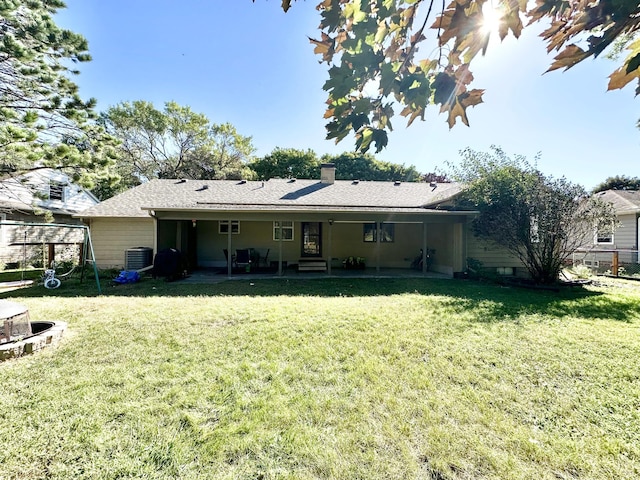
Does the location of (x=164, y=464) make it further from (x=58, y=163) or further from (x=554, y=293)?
(x=554, y=293)

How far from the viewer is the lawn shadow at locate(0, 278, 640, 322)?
6.21 m

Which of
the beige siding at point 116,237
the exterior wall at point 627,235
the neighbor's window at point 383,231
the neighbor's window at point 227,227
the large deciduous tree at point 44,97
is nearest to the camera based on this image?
the large deciduous tree at point 44,97

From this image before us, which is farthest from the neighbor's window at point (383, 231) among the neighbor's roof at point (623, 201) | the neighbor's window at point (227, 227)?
the neighbor's roof at point (623, 201)

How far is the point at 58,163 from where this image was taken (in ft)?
22.6

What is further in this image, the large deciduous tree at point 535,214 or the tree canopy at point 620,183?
A: the tree canopy at point 620,183

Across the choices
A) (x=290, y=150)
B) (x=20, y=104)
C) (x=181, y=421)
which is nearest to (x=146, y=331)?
(x=181, y=421)

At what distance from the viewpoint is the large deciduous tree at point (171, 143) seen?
2527 centimetres

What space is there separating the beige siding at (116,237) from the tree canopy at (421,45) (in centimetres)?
1160

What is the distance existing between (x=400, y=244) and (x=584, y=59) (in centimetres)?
1151

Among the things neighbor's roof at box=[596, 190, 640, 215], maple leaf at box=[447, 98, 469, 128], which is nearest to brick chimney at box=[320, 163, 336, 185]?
neighbor's roof at box=[596, 190, 640, 215]

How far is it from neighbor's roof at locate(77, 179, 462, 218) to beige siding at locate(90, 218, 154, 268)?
489 mm

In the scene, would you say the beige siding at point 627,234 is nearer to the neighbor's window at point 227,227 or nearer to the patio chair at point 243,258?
the patio chair at point 243,258

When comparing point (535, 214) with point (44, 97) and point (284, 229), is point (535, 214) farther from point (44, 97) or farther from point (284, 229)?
point (44, 97)

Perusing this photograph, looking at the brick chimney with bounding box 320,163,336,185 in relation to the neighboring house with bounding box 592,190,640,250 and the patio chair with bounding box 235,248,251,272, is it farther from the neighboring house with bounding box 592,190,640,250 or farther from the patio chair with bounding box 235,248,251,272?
the neighboring house with bounding box 592,190,640,250
